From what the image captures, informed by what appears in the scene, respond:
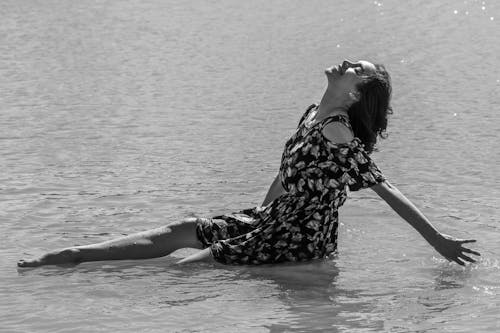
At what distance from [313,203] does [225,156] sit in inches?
171

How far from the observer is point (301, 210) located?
6.66 meters

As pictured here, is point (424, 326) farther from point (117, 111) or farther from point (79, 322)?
point (117, 111)

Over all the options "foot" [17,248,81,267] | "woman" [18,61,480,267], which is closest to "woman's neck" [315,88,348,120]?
"woman" [18,61,480,267]

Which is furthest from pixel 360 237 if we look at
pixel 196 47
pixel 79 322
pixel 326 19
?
pixel 326 19

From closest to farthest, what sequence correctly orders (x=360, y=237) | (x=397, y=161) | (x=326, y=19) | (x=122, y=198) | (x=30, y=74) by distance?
1. (x=360, y=237)
2. (x=122, y=198)
3. (x=397, y=161)
4. (x=30, y=74)
5. (x=326, y=19)

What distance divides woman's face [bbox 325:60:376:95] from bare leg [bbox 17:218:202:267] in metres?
1.32

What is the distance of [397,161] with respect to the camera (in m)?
10.6

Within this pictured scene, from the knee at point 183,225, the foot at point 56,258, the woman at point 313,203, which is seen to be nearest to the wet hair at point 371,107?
the woman at point 313,203

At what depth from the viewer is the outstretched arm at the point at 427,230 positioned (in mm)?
6273

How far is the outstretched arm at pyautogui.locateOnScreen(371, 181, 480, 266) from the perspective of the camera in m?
6.27

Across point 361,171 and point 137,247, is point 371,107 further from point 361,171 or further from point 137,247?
point 137,247

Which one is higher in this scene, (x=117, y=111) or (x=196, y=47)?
(x=196, y=47)

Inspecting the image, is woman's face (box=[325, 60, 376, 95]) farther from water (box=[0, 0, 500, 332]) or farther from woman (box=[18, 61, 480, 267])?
water (box=[0, 0, 500, 332])

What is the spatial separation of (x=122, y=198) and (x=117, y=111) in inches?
171
